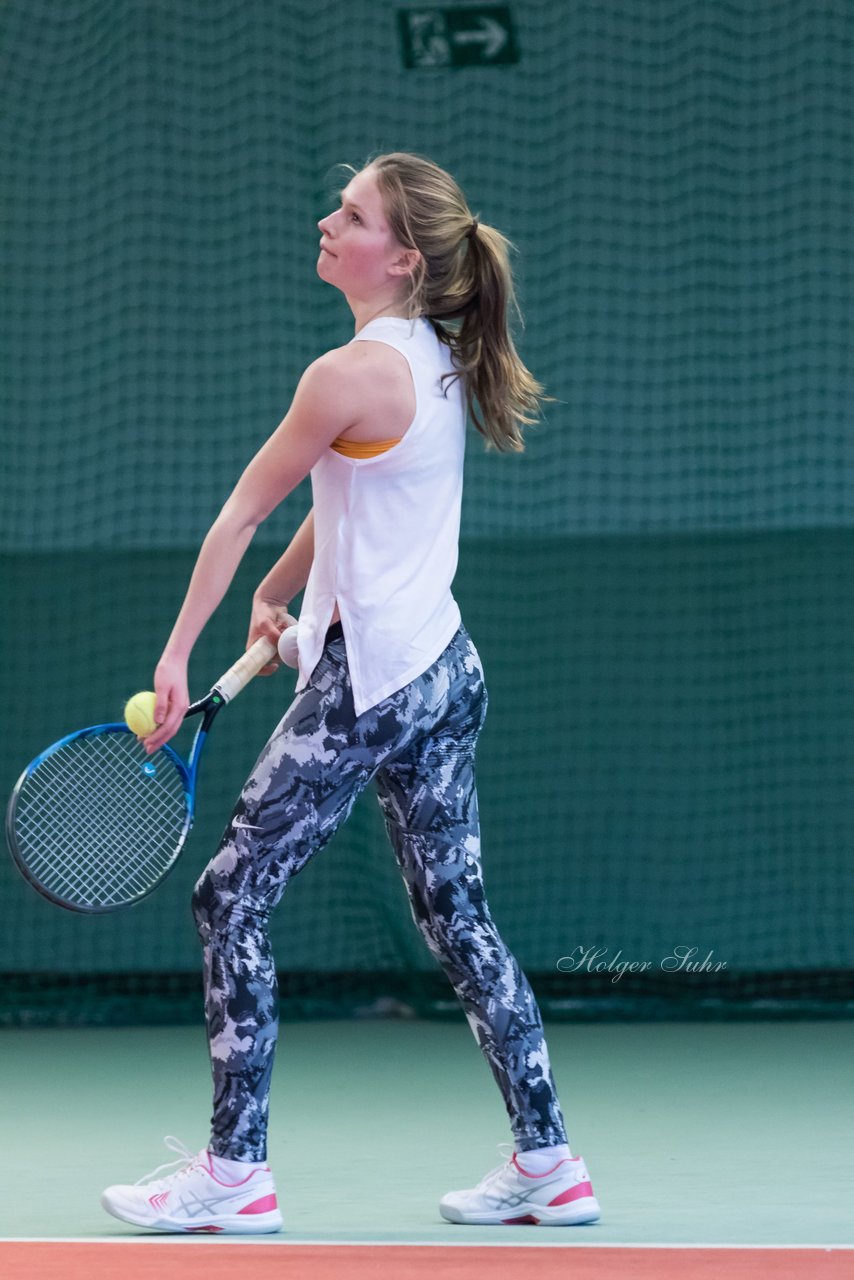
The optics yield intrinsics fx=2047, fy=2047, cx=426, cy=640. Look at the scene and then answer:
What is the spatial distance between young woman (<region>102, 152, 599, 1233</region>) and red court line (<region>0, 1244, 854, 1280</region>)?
0.13 m

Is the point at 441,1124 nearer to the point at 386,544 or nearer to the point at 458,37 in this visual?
the point at 386,544

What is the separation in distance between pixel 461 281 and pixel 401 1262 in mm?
1344

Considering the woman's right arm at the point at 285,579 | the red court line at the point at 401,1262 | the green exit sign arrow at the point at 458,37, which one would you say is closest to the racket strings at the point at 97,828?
the woman's right arm at the point at 285,579

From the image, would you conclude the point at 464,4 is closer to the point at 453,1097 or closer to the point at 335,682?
the point at 453,1097

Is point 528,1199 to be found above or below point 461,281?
below

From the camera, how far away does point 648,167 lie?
6305 millimetres

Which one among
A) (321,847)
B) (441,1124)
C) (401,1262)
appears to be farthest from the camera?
(441,1124)

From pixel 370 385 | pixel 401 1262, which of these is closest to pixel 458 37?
pixel 370 385

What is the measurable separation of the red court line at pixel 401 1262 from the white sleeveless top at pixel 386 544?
28.2 inches

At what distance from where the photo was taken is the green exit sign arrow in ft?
20.6

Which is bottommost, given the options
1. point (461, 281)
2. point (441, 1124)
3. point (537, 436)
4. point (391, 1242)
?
point (441, 1124)

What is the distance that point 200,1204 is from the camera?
9.17 ft

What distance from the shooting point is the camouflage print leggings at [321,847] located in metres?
2.78

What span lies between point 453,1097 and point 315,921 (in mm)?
1779
